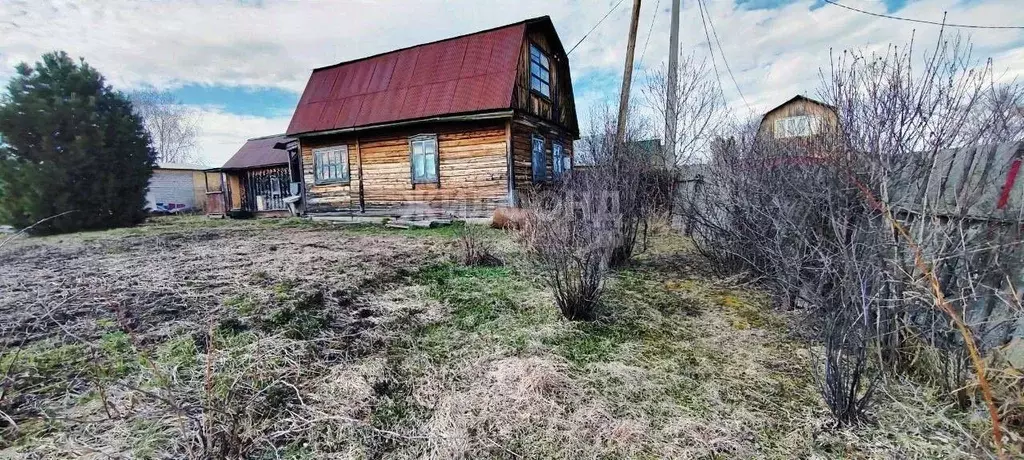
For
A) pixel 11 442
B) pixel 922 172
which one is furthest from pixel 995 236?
pixel 11 442

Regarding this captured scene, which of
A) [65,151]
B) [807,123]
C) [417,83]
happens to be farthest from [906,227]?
[65,151]

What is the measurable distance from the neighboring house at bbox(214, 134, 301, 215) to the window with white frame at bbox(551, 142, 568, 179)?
37.5 feet

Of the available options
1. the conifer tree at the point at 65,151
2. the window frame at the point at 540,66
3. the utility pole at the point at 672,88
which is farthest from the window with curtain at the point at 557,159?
the conifer tree at the point at 65,151

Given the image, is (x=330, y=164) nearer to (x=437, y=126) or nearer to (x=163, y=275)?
(x=437, y=126)

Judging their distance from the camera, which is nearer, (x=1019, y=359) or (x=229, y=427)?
(x=229, y=427)

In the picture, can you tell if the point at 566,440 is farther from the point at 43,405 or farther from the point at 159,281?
the point at 159,281

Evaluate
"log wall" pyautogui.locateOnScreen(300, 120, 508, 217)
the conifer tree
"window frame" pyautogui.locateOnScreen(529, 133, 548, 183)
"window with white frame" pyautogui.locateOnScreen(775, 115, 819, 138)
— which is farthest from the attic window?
the conifer tree

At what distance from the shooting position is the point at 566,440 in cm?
186

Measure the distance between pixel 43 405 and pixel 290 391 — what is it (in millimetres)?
1174

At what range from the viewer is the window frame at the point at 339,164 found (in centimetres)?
1175

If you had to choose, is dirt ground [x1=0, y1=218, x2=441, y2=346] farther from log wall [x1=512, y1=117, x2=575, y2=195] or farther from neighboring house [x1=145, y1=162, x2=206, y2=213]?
neighboring house [x1=145, y1=162, x2=206, y2=213]

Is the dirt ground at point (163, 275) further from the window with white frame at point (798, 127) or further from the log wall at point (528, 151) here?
the window with white frame at point (798, 127)

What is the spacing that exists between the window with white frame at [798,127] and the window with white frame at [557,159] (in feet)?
25.2

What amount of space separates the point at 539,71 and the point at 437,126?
350cm
